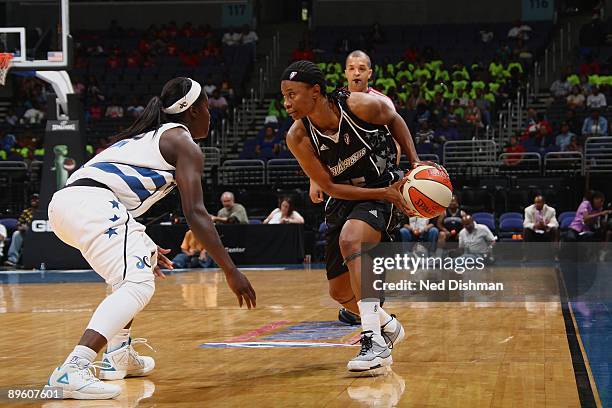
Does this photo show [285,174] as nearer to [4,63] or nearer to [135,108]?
[135,108]

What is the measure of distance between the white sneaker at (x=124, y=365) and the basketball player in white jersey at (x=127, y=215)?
0.02 meters

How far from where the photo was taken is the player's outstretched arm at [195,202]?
15.6 ft

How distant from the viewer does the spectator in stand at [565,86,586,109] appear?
22094mm

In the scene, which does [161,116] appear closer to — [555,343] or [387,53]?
[555,343]

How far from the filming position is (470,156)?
20.8 m

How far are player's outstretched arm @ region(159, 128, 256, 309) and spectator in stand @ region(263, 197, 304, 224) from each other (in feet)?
40.7

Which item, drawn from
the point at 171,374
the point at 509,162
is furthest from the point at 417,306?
the point at 509,162

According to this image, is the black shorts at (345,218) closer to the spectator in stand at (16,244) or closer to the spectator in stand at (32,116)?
the spectator in stand at (16,244)

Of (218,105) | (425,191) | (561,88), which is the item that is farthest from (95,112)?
(425,191)

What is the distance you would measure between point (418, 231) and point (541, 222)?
7.09 feet

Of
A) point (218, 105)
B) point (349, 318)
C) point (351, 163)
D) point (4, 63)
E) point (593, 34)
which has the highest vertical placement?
point (593, 34)

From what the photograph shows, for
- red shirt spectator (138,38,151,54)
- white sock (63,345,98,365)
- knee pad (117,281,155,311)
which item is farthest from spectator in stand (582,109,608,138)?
white sock (63,345,98,365)

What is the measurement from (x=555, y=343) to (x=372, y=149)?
195cm

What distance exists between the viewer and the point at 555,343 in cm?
651
